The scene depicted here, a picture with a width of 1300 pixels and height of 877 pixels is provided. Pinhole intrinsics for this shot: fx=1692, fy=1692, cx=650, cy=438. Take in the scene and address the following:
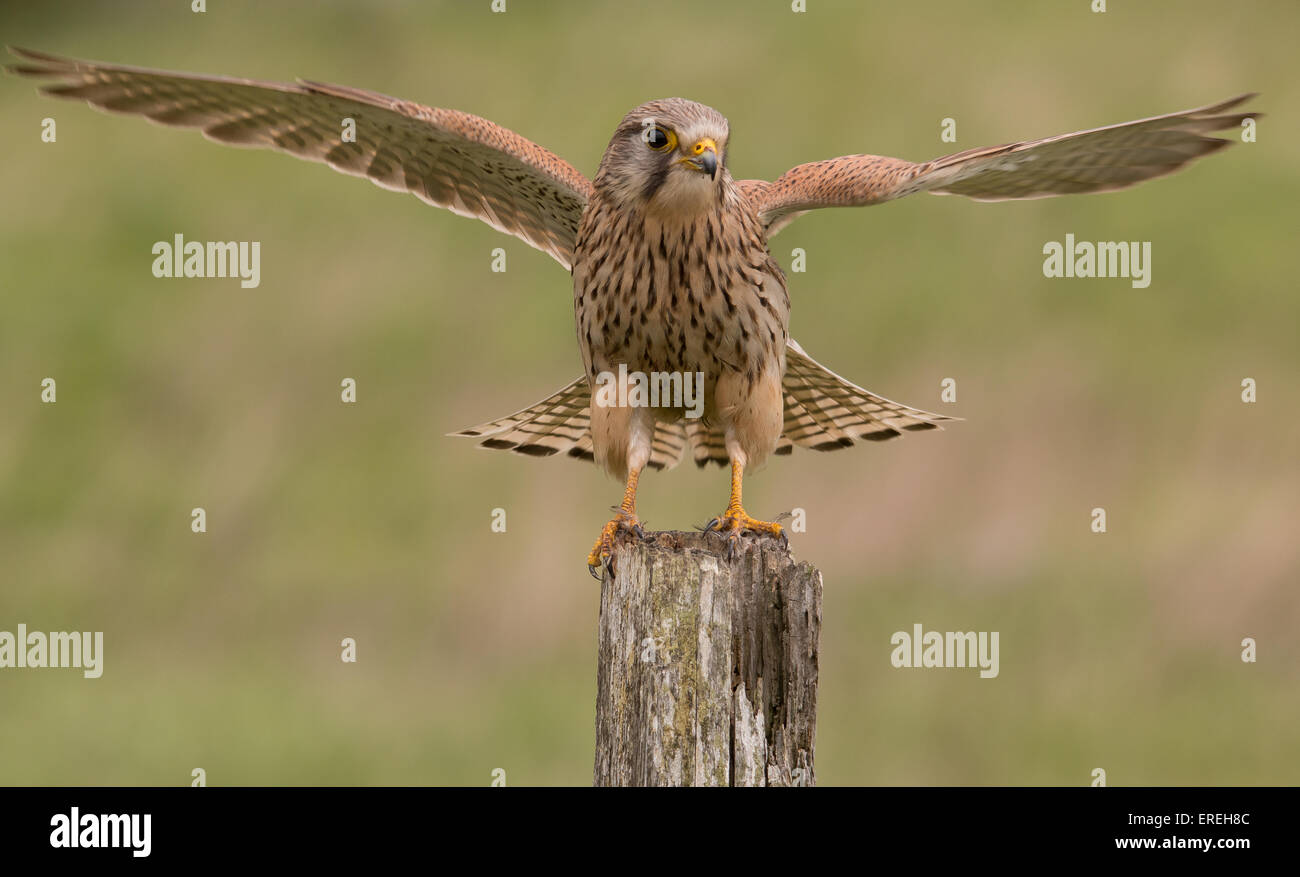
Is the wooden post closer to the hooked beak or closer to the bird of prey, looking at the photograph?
the bird of prey

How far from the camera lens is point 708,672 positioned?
5.42 m

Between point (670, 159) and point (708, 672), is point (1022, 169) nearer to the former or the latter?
point (670, 159)

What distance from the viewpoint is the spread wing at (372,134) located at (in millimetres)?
7418

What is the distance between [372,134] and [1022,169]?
10.0 feet

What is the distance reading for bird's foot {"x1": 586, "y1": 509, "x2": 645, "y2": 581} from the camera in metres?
6.34

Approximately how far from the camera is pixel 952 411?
1520cm

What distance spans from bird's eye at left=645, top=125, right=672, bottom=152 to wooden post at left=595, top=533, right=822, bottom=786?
5.94 feet

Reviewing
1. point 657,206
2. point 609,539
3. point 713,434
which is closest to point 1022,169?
point 713,434

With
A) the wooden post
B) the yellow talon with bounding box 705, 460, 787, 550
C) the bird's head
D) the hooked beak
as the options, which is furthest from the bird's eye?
the wooden post

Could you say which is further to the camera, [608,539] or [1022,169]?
[1022,169]

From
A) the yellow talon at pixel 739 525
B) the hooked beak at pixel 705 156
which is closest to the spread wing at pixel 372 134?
the hooked beak at pixel 705 156

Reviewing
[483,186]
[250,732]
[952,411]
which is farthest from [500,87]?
[483,186]

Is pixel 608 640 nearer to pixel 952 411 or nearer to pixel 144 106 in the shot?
pixel 144 106

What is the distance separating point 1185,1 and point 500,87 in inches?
335
